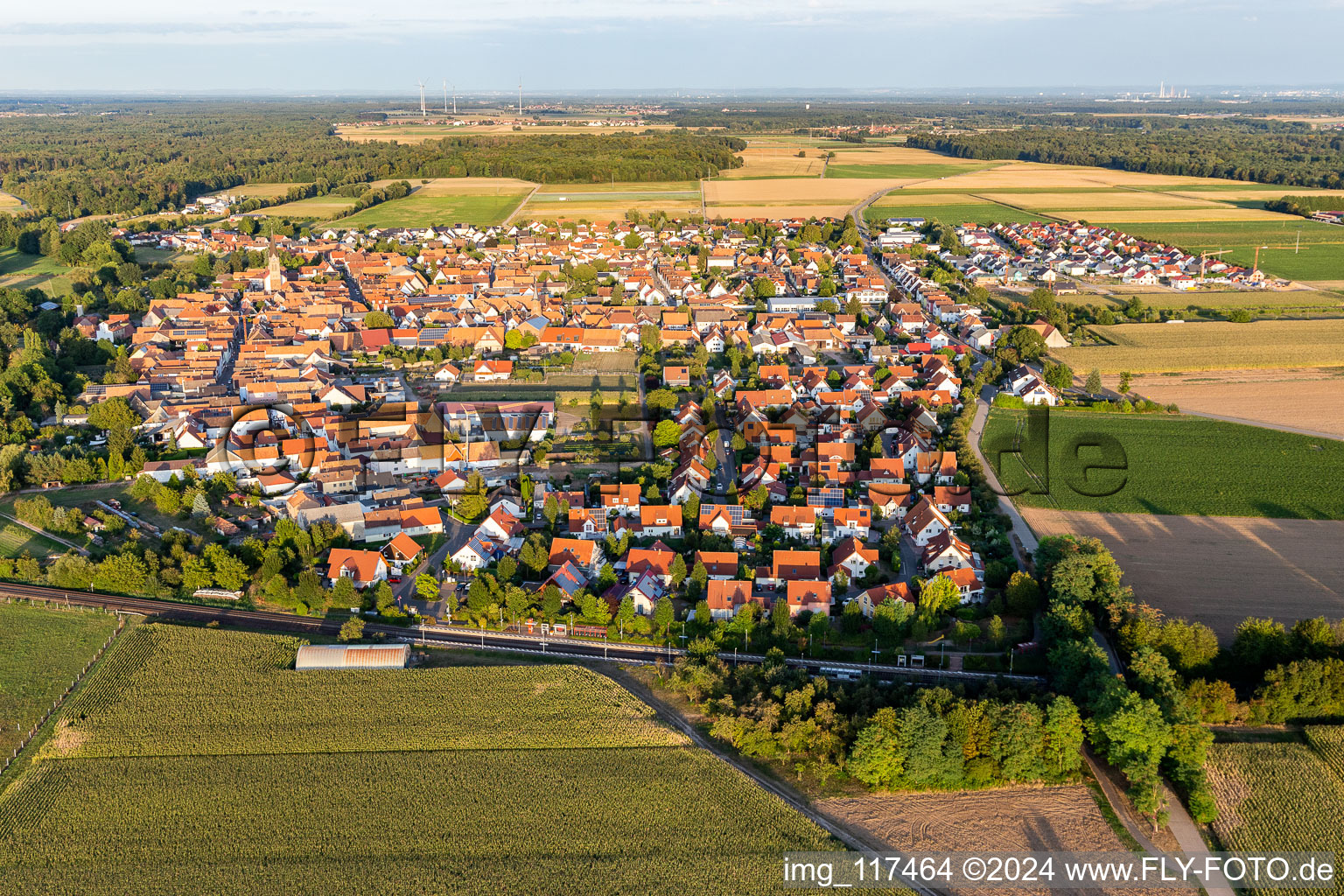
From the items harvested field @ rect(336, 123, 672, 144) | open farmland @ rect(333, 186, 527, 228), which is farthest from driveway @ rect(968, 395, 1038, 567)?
harvested field @ rect(336, 123, 672, 144)

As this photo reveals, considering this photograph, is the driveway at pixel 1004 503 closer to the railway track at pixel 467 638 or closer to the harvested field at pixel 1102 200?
the railway track at pixel 467 638

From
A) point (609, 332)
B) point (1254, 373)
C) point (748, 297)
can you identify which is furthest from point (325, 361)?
point (1254, 373)

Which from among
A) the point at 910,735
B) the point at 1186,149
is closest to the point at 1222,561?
the point at 910,735

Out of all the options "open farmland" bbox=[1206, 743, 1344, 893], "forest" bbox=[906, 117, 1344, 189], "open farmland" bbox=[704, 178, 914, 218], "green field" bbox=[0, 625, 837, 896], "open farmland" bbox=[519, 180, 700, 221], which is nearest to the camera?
"green field" bbox=[0, 625, 837, 896]

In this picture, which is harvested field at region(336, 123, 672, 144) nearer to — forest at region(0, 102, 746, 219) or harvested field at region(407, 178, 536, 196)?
forest at region(0, 102, 746, 219)

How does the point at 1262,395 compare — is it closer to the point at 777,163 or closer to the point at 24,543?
the point at 24,543
